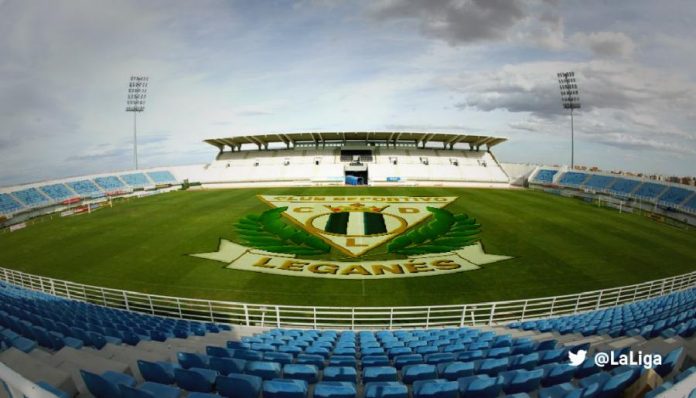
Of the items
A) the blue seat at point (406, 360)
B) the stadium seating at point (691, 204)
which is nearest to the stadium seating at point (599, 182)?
the stadium seating at point (691, 204)

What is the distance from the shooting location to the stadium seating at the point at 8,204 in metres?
41.2

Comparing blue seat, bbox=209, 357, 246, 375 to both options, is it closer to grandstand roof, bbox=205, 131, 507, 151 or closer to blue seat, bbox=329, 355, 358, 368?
blue seat, bbox=329, 355, 358, 368

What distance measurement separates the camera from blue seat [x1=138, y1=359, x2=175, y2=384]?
16.3 ft

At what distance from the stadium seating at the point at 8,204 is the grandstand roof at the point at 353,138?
3323cm

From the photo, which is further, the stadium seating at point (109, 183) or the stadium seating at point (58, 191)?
the stadium seating at point (109, 183)

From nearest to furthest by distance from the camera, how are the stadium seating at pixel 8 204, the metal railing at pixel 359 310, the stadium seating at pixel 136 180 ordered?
the metal railing at pixel 359 310 → the stadium seating at pixel 8 204 → the stadium seating at pixel 136 180

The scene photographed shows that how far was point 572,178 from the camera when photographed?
201ft

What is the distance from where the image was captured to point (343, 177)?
64.9m

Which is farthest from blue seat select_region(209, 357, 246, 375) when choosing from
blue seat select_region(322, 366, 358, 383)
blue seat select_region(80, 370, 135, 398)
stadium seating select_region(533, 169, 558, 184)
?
stadium seating select_region(533, 169, 558, 184)

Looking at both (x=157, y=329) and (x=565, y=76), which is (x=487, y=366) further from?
(x=565, y=76)

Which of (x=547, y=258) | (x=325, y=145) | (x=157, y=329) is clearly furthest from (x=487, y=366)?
(x=325, y=145)

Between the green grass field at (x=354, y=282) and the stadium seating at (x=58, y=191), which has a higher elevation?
the stadium seating at (x=58, y=191)

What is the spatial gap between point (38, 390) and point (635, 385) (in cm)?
660

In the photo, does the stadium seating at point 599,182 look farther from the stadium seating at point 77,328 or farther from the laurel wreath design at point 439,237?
the stadium seating at point 77,328
